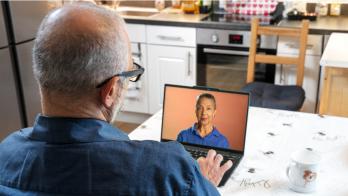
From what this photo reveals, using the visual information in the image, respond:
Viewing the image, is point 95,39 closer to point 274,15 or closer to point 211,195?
point 211,195

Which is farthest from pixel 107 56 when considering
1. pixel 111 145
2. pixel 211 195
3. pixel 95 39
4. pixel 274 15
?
pixel 274 15

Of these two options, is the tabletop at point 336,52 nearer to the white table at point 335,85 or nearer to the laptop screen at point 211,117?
the white table at point 335,85

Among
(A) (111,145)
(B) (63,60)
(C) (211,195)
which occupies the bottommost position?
(C) (211,195)

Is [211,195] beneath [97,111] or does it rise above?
beneath

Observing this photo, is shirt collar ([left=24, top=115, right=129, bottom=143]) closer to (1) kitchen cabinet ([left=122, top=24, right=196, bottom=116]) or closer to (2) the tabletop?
(2) the tabletop

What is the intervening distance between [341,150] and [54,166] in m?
0.99

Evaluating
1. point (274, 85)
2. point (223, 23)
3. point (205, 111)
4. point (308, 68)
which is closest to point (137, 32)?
point (223, 23)

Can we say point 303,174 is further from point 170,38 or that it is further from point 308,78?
point 170,38

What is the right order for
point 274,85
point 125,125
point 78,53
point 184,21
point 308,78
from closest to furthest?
1. point 78,53
2. point 274,85
3. point 308,78
4. point 184,21
5. point 125,125

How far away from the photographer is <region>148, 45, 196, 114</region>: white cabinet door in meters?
3.26

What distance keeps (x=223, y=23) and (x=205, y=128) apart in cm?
178

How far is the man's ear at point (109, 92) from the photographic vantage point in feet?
2.68

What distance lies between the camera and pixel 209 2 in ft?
11.6

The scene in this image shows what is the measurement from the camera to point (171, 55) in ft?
10.8
